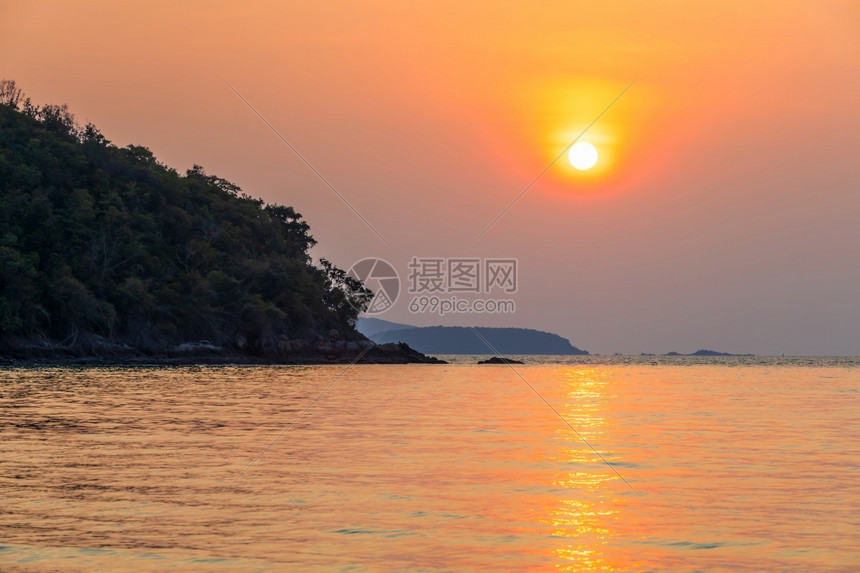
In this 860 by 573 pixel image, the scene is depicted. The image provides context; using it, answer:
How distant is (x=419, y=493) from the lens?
591 inches

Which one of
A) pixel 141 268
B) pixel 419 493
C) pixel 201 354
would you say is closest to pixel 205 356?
pixel 201 354

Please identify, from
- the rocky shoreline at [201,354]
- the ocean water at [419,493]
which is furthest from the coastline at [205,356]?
the ocean water at [419,493]

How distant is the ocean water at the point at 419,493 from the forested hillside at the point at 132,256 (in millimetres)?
63909

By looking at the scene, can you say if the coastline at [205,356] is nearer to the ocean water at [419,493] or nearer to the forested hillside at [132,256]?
the forested hillside at [132,256]

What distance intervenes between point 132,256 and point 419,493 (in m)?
94.9

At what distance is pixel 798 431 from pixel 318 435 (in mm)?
14140

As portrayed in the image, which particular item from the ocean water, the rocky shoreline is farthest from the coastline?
the ocean water

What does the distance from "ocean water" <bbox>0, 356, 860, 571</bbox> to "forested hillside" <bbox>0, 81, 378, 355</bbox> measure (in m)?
63.9

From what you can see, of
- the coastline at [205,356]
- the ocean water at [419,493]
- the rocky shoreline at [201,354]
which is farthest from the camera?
the rocky shoreline at [201,354]

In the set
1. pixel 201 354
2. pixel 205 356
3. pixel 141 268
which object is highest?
pixel 141 268

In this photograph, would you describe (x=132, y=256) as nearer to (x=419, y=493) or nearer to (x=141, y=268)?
(x=141, y=268)

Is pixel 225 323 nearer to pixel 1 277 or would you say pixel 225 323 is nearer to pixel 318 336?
pixel 318 336

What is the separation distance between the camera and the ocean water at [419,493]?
10.8 m

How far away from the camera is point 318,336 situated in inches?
5133
